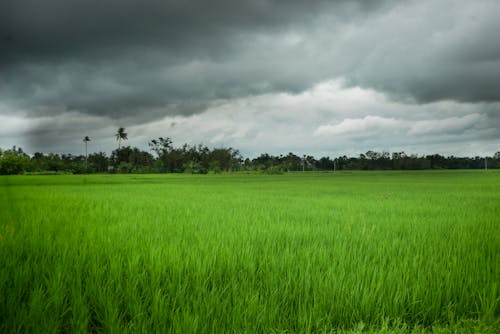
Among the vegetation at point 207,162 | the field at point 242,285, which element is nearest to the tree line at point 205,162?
the vegetation at point 207,162

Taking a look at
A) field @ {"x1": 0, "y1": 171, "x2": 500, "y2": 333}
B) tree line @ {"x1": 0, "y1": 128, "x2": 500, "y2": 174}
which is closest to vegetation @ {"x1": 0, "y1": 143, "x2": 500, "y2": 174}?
tree line @ {"x1": 0, "y1": 128, "x2": 500, "y2": 174}

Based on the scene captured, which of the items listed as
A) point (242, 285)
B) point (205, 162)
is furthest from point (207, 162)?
point (242, 285)

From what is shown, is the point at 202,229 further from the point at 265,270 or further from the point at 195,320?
the point at 195,320

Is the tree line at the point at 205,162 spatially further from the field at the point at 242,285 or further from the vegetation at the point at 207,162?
the field at the point at 242,285

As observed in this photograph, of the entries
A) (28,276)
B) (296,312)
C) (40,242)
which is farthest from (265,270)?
(40,242)

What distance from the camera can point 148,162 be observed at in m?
71.5

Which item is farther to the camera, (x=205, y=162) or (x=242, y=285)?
(x=205, y=162)

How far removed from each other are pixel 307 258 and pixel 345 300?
87cm

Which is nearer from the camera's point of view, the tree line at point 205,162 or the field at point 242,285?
the field at point 242,285

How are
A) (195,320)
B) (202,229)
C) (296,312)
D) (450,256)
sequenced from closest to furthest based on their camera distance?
(195,320) → (296,312) → (450,256) → (202,229)

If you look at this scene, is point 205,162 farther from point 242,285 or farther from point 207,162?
point 242,285

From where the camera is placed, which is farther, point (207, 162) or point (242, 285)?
point (207, 162)

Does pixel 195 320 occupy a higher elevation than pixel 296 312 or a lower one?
higher

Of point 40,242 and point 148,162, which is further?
point 148,162
